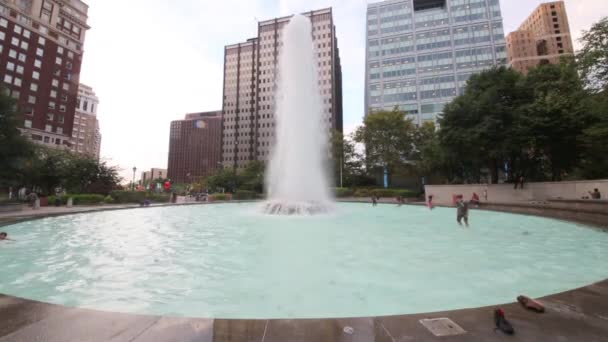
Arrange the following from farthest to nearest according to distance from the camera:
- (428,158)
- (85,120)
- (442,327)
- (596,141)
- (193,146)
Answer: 1. (193,146)
2. (85,120)
3. (428,158)
4. (596,141)
5. (442,327)

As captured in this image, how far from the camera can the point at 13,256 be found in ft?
22.4

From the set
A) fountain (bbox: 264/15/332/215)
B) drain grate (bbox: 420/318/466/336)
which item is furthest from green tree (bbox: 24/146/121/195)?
drain grate (bbox: 420/318/466/336)

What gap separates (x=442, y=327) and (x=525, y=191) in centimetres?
3494

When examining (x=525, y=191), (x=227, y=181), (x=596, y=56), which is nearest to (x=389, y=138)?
(x=525, y=191)

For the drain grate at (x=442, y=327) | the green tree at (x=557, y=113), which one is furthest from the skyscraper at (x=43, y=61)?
the green tree at (x=557, y=113)

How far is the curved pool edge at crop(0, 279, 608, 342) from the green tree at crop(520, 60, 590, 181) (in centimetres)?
2877

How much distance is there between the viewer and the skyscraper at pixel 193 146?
529ft

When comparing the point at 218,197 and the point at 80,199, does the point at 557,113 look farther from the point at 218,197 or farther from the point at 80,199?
the point at 80,199

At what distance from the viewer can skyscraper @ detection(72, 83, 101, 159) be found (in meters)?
126

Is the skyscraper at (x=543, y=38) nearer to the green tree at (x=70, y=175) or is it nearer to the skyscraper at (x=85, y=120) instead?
the green tree at (x=70, y=175)

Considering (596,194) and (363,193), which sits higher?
(363,193)

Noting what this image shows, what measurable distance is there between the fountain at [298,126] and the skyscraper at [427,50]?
179 ft

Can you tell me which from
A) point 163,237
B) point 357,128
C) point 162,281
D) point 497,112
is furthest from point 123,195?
point 497,112

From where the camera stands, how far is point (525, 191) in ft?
91.2
